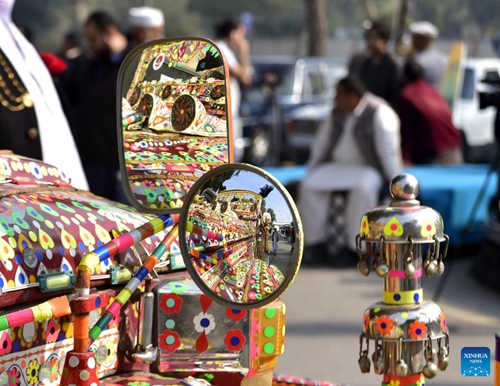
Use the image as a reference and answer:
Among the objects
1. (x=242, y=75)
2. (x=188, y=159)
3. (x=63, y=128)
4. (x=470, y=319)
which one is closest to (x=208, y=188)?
(x=188, y=159)

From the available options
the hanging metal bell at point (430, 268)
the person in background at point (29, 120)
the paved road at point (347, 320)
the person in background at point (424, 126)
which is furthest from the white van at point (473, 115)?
the hanging metal bell at point (430, 268)

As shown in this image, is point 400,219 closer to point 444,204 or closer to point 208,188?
point 208,188

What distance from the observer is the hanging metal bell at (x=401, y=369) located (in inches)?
77.6

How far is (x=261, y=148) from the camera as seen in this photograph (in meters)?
14.6

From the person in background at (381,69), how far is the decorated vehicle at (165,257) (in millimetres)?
8714

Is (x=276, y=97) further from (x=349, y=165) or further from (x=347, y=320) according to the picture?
(x=347, y=320)

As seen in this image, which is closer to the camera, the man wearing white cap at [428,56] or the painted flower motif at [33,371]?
the painted flower motif at [33,371]

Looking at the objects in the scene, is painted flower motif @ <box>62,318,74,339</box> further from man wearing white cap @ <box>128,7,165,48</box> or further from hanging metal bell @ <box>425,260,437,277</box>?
man wearing white cap @ <box>128,7,165,48</box>

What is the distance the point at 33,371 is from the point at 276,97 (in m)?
13.5

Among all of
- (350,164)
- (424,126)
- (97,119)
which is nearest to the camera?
(97,119)

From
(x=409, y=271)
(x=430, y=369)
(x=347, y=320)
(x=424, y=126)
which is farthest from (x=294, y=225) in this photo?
(x=424, y=126)

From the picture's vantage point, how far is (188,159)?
223 cm

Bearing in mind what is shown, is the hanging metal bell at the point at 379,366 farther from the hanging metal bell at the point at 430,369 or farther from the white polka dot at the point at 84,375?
the white polka dot at the point at 84,375

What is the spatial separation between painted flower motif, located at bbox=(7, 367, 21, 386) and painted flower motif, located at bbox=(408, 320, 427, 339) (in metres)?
0.77
